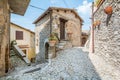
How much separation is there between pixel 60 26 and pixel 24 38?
4983 millimetres

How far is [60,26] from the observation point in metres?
13.0

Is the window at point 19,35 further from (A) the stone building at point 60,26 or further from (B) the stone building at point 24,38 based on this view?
(A) the stone building at point 60,26

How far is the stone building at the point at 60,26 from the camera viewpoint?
1227cm

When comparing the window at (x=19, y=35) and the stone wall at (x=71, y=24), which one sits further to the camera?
the window at (x=19, y=35)

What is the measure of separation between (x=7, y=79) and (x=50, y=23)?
8.28 metres

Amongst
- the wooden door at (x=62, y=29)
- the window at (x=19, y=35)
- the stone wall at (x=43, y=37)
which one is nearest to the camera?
the stone wall at (x=43, y=37)

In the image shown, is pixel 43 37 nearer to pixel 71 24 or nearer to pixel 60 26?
pixel 60 26

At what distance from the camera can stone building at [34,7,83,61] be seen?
12.3 metres

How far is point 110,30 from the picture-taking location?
549 centimetres

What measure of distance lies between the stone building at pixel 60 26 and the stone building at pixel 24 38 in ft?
6.28

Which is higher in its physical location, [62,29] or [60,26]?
[60,26]

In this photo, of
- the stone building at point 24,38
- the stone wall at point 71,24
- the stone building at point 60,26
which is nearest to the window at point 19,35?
the stone building at point 24,38

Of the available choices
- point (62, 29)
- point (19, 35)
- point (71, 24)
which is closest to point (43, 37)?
point (62, 29)

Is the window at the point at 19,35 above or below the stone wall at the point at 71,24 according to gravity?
below
